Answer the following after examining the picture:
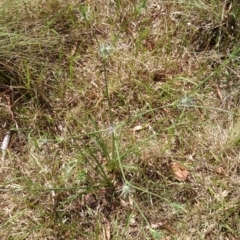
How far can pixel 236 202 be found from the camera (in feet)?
7.06

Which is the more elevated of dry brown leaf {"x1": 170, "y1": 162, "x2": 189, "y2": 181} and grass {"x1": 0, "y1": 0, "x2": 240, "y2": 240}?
grass {"x1": 0, "y1": 0, "x2": 240, "y2": 240}

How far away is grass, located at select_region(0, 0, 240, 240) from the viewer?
2.14 meters

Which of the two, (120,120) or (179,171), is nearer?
(179,171)

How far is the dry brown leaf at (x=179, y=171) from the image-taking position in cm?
221

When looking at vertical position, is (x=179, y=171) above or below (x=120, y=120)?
below

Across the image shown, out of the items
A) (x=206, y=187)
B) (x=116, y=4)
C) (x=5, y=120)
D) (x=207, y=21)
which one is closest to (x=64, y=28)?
(x=116, y=4)

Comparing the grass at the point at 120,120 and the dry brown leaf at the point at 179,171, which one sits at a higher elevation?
the grass at the point at 120,120

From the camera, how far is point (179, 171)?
2221 millimetres

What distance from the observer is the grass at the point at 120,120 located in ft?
7.03

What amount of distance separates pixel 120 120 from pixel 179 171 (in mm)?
382

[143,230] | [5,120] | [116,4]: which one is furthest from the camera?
[116,4]

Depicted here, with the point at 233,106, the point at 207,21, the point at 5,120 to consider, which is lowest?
the point at 233,106

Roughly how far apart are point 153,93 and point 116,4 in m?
0.52

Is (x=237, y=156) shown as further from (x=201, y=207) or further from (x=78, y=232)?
(x=78, y=232)
